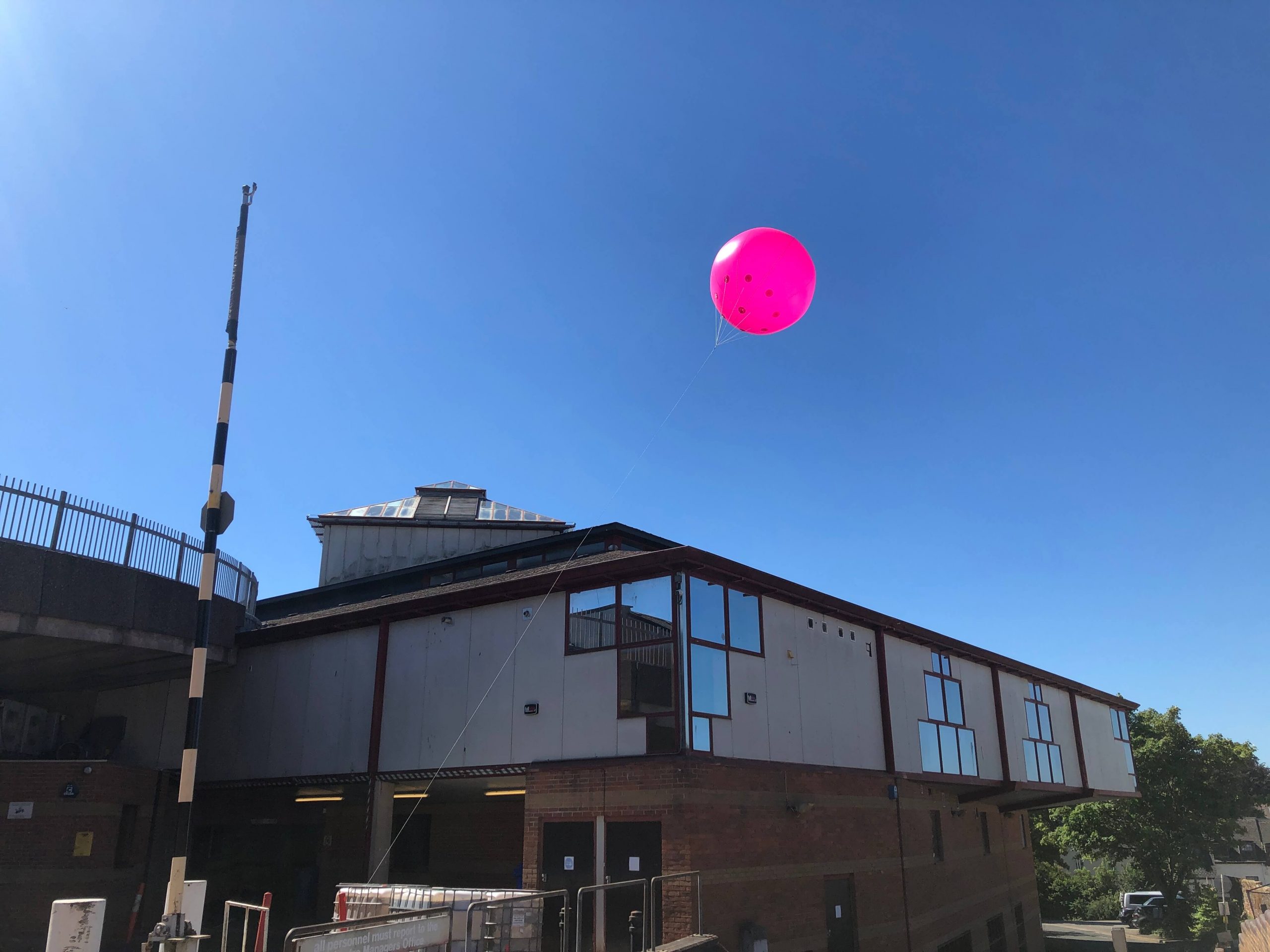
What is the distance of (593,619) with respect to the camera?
52.2 feet

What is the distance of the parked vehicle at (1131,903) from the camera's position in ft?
150

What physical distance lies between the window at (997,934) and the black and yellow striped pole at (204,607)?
888 inches

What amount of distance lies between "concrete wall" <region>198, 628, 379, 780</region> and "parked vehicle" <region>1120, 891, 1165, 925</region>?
45.2 m

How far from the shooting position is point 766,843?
50.0 feet

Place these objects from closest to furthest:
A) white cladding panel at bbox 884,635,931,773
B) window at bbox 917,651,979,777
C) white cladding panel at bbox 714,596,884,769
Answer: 1. white cladding panel at bbox 714,596,884,769
2. white cladding panel at bbox 884,635,931,773
3. window at bbox 917,651,979,777

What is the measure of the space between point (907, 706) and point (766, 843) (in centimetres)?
694

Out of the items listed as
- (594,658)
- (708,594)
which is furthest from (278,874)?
(708,594)

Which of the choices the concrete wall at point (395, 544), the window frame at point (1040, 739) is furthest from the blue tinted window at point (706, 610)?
A: the window frame at point (1040, 739)

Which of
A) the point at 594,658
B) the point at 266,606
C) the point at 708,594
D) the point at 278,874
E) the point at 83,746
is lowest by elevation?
the point at 278,874

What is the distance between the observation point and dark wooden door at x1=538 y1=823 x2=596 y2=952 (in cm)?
1448

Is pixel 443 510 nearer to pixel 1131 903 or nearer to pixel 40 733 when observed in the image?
pixel 40 733

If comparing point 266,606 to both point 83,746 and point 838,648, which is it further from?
point 838,648

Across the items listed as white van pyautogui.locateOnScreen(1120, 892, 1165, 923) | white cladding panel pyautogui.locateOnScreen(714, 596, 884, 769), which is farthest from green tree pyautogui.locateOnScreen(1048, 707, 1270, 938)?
white cladding panel pyautogui.locateOnScreen(714, 596, 884, 769)

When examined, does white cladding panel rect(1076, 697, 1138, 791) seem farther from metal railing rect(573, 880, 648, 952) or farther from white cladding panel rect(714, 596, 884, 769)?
metal railing rect(573, 880, 648, 952)
